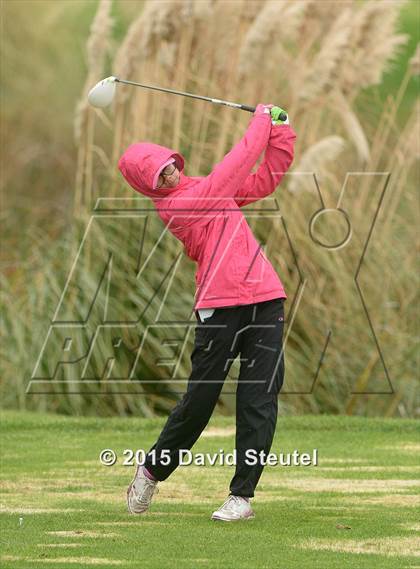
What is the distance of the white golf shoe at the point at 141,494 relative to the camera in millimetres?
5965

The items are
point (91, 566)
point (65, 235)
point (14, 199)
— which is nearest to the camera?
point (91, 566)

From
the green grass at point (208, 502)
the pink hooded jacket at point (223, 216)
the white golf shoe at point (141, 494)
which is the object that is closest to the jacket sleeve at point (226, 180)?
the pink hooded jacket at point (223, 216)

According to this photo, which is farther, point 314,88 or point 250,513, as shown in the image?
point 314,88

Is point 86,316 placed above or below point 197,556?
below

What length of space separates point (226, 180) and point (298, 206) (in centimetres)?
473

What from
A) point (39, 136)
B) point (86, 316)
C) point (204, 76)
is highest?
point (204, 76)

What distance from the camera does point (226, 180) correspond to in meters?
5.67

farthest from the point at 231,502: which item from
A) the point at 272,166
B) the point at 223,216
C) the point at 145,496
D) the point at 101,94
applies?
the point at 101,94

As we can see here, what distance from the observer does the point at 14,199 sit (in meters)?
16.1

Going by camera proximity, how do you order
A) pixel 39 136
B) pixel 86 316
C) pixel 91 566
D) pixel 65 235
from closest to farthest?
pixel 91 566, pixel 86 316, pixel 65 235, pixel 39 136

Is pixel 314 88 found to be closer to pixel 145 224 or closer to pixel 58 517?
pixel 145 224

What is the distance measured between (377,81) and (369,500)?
4.62 m

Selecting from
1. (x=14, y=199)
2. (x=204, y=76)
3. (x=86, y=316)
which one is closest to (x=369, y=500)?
(x=86, y=316)

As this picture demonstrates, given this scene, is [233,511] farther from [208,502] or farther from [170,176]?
[170,176]
